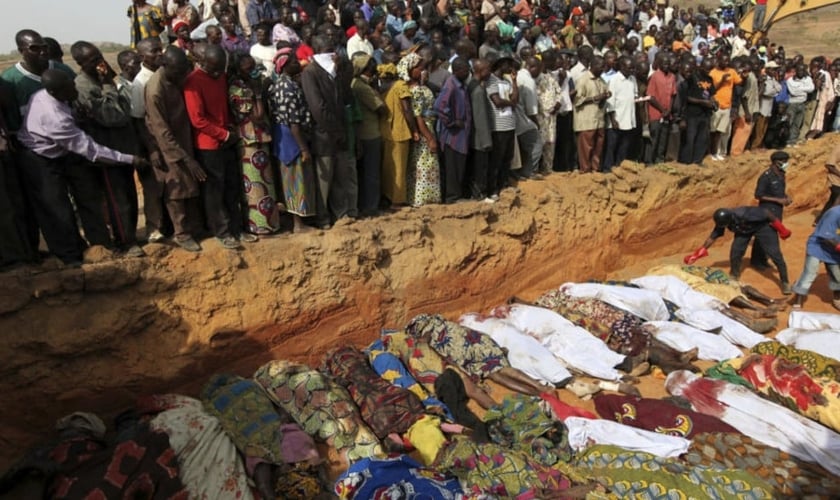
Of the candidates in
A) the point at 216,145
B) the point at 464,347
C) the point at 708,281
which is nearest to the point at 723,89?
the point at 708,281

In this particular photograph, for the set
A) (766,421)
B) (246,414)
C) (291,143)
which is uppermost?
(291,143)

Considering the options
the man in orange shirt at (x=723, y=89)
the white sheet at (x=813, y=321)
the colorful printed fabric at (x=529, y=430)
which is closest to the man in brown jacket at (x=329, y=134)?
the colorful printed fabric at (x=529, y=430)

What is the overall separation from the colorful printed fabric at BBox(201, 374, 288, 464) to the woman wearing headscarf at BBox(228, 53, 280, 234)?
1.70 meters

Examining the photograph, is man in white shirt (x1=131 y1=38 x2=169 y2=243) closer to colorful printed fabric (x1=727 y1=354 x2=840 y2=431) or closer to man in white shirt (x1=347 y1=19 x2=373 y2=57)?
man in white shirt (x1=347 y1=19 x2=373 y2=57)

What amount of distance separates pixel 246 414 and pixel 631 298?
4744 millimetres

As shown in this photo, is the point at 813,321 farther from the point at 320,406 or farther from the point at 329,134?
the point at 329,134

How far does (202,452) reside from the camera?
13.8 feet

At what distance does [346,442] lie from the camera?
4.72 metres

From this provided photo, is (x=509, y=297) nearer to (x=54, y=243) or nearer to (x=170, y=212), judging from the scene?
(x=170, y=212)

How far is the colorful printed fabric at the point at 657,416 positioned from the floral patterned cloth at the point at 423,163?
131 inches

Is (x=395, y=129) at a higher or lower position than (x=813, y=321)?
higher

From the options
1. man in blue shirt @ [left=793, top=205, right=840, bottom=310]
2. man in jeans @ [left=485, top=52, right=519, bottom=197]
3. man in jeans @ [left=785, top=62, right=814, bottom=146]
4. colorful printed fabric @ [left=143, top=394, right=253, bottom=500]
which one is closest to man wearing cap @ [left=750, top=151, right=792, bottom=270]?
man in blue shirt @ [left=793, top=205, right=840, bottom=310]

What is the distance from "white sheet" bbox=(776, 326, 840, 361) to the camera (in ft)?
19.3

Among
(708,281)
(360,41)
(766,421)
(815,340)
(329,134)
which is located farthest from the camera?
(360,41)
